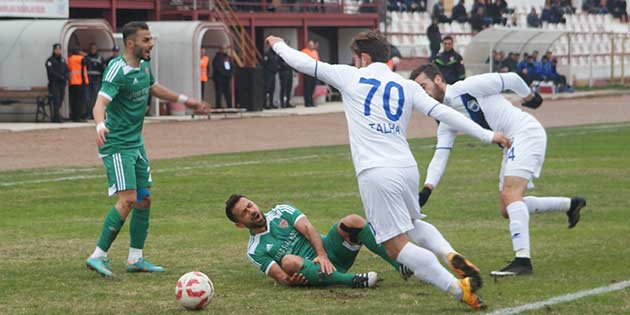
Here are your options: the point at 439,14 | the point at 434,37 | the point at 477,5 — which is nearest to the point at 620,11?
the point at 477,5

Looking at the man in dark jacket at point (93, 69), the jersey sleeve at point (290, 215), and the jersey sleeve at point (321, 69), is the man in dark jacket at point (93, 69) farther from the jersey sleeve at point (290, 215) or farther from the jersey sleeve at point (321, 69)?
the jersey sleeve at point (321, 69)

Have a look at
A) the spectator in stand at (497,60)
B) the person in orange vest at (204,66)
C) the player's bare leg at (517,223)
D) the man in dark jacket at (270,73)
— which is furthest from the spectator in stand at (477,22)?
the player's bare leg at (517,223)

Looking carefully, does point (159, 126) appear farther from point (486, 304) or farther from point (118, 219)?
point (486, 304)

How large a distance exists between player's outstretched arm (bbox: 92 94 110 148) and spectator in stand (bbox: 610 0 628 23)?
2252 inches

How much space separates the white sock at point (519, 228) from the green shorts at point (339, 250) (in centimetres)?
128

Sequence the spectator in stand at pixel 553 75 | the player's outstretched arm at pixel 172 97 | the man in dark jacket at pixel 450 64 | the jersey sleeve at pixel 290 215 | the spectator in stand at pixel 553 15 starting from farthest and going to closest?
the spectator in stand at pixel 553 15
the spectator in stand at pixel 553 75
the man in dark jacket at pixel 450 64
the player's outstretched arm at pixel 172 97
the jersey sleeve at pixel 290 215

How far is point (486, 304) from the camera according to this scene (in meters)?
8.61

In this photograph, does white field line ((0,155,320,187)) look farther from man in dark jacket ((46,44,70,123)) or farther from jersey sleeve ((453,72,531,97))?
man in dark jacket ((46,44,70,123))

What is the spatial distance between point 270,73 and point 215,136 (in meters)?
10.8

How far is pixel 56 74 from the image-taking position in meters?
30.8

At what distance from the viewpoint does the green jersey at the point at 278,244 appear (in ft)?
31.7

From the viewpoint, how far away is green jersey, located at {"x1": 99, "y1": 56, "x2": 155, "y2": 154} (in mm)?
10273

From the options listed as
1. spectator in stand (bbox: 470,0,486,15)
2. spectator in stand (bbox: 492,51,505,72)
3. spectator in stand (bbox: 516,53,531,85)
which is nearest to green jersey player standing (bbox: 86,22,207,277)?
spectator in stand (bbox: 516,53,531,85)

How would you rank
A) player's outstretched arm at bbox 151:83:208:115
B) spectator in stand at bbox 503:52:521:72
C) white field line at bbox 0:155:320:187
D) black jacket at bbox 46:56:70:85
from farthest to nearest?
spectator in stand at bbox 503:52:521:72
black jacket at bbox 46:56:70:85
white field line at bbox 0:155:320:187
player's outstretched arm at bbox 151:83:208:115
